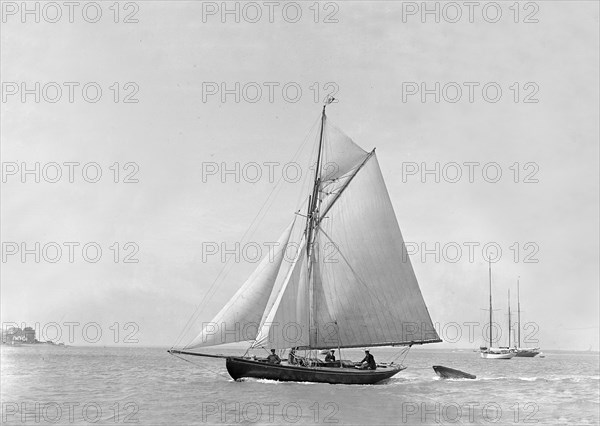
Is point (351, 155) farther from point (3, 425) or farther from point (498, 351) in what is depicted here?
point (498, 351)

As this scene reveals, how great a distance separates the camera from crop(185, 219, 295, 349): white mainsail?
38469 millimetres

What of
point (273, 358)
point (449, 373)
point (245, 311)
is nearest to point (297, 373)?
point (273, 358)

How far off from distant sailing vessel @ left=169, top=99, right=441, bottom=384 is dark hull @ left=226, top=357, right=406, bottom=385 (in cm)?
6

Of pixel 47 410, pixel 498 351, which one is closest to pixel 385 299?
pixel 47 410

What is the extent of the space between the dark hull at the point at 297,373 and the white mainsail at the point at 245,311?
11.2 ft

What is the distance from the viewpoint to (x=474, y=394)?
Answer: 1596 inches

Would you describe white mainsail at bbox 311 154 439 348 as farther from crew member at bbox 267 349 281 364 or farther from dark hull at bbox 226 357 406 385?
crew member at bbox 267 349 281 364

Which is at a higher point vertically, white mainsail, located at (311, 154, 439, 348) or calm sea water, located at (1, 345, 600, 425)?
white mainsail, located at (311, 154, 439, 348)

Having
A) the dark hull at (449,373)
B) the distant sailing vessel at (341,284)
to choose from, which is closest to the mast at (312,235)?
the distant sailing vessel at (341,284)

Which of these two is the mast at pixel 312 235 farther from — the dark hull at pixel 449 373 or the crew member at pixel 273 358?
the dark hull at pixel 449 373

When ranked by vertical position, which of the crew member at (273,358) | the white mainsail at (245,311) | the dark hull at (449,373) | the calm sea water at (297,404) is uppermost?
the white mainsail at (245,311)

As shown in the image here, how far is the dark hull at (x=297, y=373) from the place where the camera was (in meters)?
41.1

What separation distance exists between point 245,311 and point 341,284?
295 inches

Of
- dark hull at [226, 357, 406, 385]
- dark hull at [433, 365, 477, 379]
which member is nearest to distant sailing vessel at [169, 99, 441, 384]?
dark hull at [226, 357, 406, 385]
